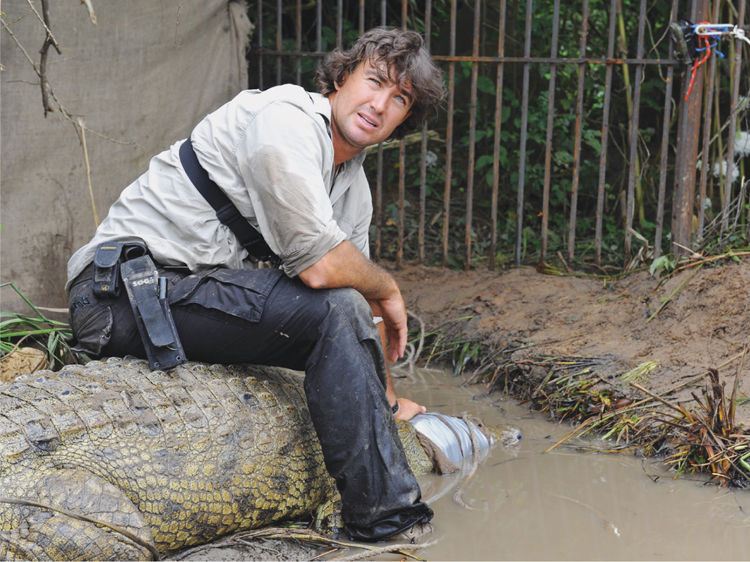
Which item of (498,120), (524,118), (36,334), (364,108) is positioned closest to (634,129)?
(524,118)

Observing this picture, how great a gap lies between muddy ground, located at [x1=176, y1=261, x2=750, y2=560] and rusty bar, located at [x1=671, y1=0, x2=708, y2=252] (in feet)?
1.17

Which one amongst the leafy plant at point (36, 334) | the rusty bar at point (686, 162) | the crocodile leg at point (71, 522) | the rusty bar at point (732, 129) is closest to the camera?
the crocodile leg at point (71, 522)

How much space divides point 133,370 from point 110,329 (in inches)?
7.2

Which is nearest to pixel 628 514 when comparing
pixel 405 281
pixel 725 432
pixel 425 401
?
pixel 725 432

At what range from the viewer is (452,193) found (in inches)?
252

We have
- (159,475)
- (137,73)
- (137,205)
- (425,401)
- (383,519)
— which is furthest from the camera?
(137,73)

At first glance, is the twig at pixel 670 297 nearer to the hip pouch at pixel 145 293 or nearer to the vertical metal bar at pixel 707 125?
the vertical metal bar at pixel 707 125

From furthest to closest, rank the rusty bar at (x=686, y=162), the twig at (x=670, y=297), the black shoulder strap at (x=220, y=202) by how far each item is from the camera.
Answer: the rusty bar at (x=686, y=162), the twig at (x=670, y=297), the black shoulder strap at (x=220, y=202)

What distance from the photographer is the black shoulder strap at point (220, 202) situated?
263cm

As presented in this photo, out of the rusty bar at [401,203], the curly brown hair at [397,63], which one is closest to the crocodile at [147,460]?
the curly brown hair at [397,63]

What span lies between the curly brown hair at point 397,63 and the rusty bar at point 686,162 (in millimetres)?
2321

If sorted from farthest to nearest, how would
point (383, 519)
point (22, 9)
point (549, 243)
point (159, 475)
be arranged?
point (549, 243) < point (22, 9) < point (383, 519) < point (159, 475)

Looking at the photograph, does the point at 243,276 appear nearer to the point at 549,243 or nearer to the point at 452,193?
the point at 549,243

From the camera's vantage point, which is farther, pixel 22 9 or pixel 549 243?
pixel 549 243
